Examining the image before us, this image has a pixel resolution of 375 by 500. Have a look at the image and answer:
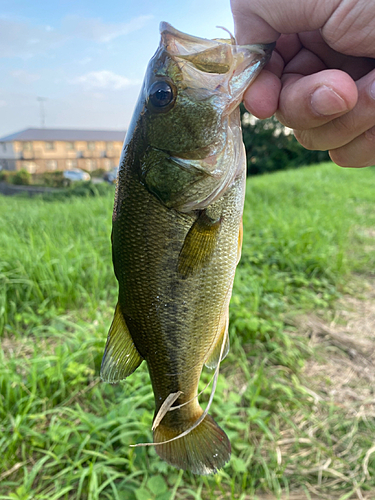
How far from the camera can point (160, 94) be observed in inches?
45.6

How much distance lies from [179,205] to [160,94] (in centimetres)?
38

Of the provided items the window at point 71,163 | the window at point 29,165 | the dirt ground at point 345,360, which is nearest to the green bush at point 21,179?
the window at point 29,165

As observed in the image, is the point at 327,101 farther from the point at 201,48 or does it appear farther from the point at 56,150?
the point at 56,150

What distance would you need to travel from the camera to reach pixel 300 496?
1.90m

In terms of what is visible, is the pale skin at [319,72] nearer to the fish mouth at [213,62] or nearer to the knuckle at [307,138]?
the knuckle at [307,138]

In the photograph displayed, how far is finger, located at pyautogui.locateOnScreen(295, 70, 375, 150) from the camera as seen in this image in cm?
123

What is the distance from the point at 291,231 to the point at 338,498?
336cm

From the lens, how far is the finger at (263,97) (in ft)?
4.22

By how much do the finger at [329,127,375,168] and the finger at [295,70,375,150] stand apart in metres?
0.04

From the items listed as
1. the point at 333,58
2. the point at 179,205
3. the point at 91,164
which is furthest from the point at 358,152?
the point at 91,164

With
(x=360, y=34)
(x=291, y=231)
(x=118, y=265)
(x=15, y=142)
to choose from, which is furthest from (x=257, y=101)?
(x=15, y=142)

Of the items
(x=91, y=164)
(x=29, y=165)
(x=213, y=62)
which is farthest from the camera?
(x=91, y=164)

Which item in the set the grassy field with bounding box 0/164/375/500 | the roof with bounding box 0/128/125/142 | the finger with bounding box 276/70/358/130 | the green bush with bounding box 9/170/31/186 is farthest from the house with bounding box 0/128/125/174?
the finger with bounding box 276/70/358/130

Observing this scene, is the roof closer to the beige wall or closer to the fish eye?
the beige wall
